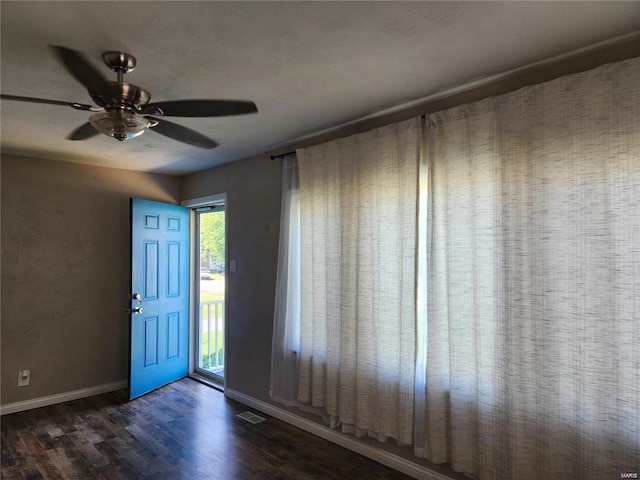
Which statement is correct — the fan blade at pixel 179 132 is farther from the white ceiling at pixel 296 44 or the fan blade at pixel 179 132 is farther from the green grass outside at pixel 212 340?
the green grass outside at pixel 212 340

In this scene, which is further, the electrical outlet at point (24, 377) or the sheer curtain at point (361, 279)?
the electrical outlet at point (24, 377)

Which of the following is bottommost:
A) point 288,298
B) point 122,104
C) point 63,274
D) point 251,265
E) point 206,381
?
point 206,381

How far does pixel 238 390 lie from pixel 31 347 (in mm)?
2101

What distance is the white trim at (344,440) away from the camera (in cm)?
247

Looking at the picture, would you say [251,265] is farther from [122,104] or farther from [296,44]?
[296,44]

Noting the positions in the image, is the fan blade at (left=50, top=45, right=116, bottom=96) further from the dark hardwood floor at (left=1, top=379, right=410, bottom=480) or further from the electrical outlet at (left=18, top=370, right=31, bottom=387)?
the electrical outlet at (left=18, top=370, right=31, bottom=387)

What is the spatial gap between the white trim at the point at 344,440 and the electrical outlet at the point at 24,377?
6.51 ft

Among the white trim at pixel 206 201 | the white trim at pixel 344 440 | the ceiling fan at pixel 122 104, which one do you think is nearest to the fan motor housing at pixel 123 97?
the ceiling fan at pixel 122 104

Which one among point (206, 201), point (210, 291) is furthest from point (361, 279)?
point (210, 291)

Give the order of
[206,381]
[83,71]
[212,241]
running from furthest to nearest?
[212,241], [206,381], [83,71]

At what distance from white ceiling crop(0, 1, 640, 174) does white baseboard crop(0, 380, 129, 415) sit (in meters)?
2.78

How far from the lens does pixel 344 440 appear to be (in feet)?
9.61

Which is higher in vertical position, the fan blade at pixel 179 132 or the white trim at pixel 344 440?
the fan blade at pixel 179 132

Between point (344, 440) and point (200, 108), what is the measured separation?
255 centimetres
